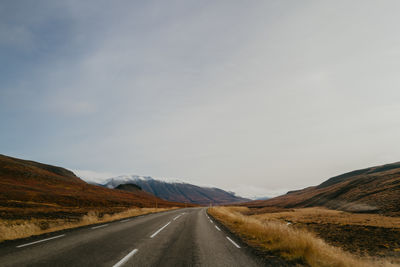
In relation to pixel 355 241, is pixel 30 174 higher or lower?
higher

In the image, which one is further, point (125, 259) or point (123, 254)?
point (123, 254)

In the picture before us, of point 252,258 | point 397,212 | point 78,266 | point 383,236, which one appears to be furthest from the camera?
point 397,212

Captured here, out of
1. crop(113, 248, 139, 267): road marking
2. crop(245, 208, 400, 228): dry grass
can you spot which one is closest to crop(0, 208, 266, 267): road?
crop(113, 248, 139, 267): road marking

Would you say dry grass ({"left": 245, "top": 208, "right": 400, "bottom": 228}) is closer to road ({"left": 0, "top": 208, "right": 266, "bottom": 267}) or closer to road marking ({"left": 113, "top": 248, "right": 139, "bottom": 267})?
road ({"left": 0, "top": 208, "right": 266, "bottom": 267})

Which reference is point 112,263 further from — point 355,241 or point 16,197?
point 16,197

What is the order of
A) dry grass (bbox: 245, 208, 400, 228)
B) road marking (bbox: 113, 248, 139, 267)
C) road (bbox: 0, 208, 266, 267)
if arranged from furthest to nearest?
dry grass (bbox: 245, 208, 400, 228) → road (bbox: 0, 208, 266, 267) → road marking (bbox: 113, 248, 139, 267)

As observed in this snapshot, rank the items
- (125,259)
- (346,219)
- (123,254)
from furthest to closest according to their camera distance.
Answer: (346,219) → (123,254) → (125,259)

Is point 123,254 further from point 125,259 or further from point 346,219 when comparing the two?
point 346,219

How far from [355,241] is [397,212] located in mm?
25519

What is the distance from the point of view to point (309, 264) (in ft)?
19.2

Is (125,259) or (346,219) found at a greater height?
(125,259)

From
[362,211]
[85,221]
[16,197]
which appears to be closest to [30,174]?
[16,197]

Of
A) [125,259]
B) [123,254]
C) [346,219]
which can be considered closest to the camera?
[125,259]

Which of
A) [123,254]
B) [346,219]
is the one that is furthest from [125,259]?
[346,219]
